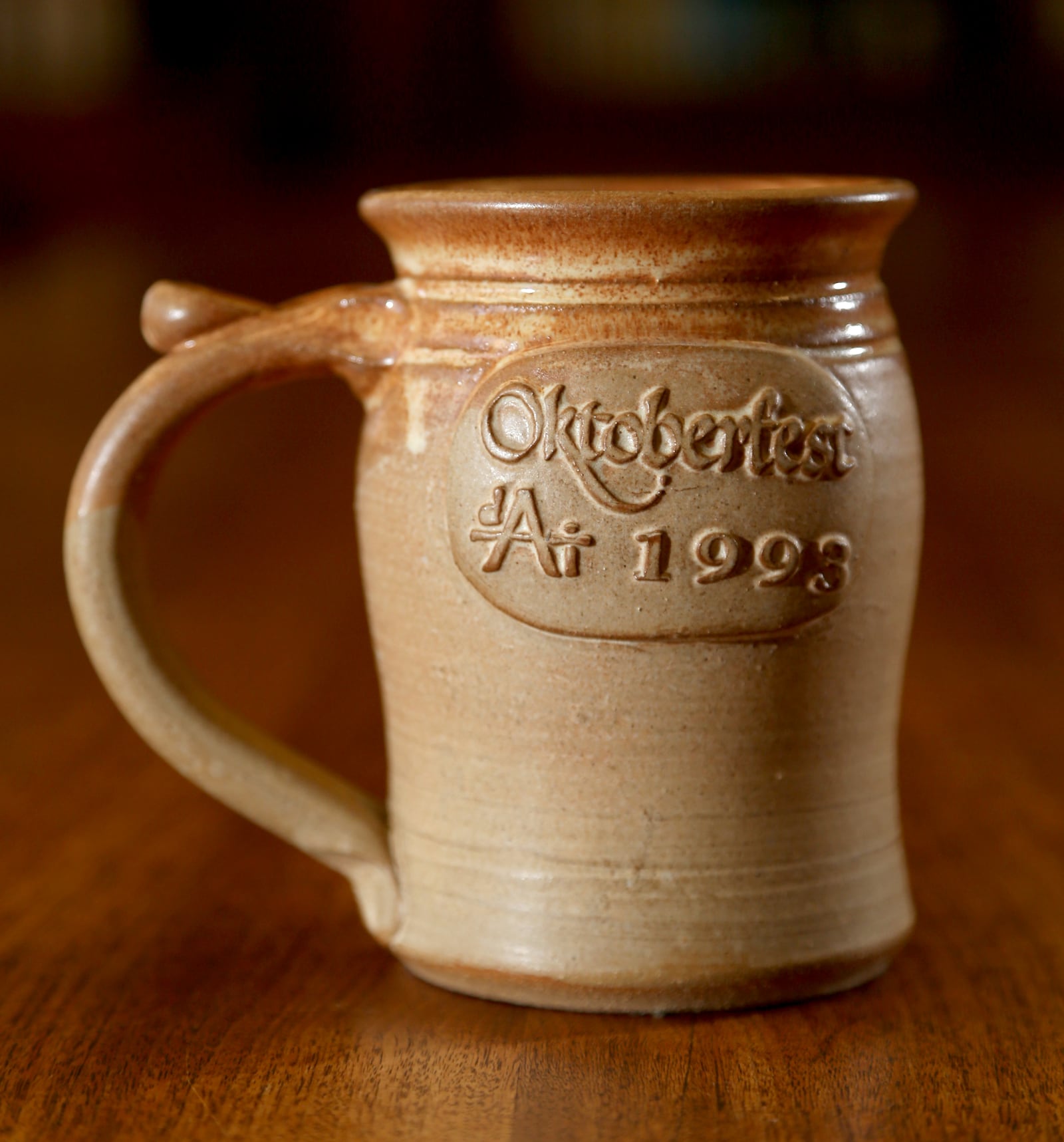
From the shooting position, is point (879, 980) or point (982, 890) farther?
point (982, 890)

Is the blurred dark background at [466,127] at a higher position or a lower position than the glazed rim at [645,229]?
lower

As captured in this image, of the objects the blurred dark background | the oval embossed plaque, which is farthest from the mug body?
the blurred dark background

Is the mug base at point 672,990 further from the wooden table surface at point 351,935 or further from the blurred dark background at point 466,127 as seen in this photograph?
the blurred dark background at point 466,127

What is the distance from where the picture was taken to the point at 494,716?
78 centimetres

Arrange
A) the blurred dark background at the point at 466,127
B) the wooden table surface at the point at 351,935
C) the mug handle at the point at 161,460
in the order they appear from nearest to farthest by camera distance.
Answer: the wooden table surface at the point at 351,935, the mug handle at the point at 161,460, the blurred dark background at the point at 466,127

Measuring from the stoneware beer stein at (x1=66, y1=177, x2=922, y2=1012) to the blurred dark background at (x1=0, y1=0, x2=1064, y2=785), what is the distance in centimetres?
203

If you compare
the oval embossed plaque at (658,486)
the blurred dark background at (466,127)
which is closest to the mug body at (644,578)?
the oval embossed plaque at (658,486)

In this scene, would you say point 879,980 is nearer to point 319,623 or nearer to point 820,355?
point 820,355

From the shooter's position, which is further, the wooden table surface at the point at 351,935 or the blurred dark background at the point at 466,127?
the blurred dark background at the point at 466,127

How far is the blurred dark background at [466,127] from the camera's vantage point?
321cm

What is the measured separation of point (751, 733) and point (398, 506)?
0.18 metres

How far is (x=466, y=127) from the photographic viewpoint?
3.75m

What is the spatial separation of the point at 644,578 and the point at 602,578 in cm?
2

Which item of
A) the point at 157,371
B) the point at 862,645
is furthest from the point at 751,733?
the point at 157,371
